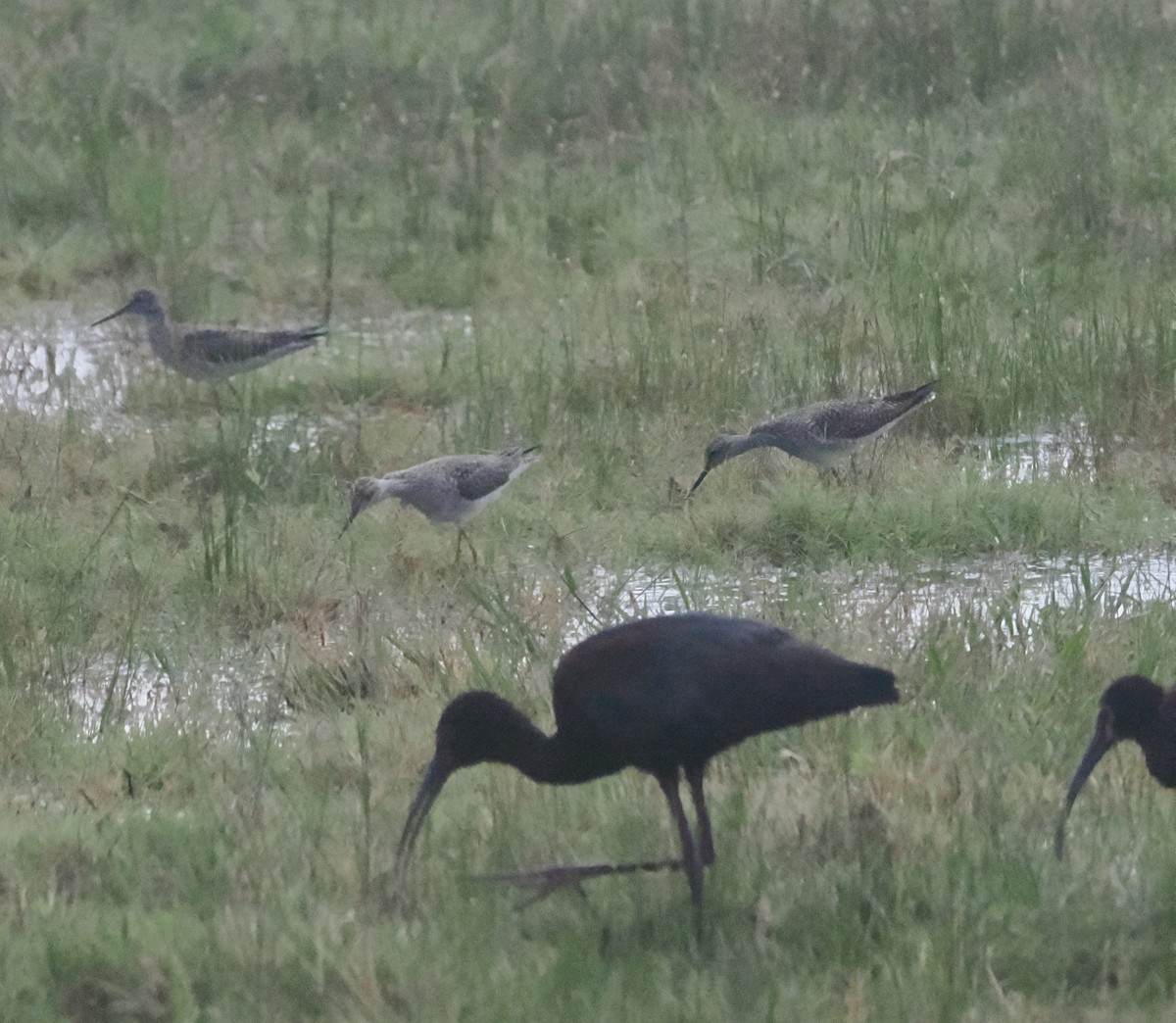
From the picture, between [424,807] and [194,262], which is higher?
[194,262]

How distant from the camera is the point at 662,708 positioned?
4.00 meters

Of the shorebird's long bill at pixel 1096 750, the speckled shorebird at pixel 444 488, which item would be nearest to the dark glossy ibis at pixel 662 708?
the shorebird's long bill at pixel 1096 750

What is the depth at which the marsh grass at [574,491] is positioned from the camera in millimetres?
3859

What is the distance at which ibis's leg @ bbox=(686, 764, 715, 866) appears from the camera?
163 inches

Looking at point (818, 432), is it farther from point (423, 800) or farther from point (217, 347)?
point (423, 800)

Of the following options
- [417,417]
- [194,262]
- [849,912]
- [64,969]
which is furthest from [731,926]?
[194,262]

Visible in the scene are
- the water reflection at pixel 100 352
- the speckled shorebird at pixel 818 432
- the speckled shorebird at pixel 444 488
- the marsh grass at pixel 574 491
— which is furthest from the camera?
the water reflection at pixel 100 352

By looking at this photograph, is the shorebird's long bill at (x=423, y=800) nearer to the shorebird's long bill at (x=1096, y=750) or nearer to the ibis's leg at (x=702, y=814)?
the ibis's leg at (x=702, y=814)

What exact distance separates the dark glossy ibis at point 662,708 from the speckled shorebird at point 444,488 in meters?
2.66

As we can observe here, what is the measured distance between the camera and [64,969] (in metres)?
3.79

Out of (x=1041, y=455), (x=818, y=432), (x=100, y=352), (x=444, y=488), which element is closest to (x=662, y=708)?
(x=444, y=488)

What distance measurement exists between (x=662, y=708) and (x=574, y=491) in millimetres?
3535

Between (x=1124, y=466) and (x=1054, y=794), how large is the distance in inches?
124

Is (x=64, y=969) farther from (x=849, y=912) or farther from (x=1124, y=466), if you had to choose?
(x=1124, y=466)
